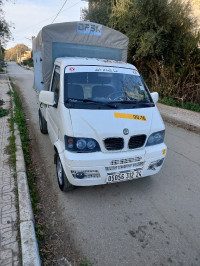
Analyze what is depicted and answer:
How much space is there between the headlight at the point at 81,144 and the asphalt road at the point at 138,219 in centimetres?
91

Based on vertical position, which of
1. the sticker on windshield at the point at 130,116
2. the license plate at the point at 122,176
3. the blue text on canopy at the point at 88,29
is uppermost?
the blue text on canopy at the point at 88,29

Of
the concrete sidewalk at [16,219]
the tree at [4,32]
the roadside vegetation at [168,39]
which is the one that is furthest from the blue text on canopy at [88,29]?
the tree at [4,32]

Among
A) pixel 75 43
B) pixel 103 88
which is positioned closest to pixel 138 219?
pixel 103 88

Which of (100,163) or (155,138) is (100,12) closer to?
(155,138)

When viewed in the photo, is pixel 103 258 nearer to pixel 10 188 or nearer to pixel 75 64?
pixel 10 188

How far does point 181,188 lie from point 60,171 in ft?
7.12

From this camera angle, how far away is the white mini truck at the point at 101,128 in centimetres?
271

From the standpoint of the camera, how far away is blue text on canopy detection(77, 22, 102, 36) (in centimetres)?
477

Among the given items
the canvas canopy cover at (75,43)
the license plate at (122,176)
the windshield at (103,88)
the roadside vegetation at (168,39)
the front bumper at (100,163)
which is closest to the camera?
the front bumper at (100,163)

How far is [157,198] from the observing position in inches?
127

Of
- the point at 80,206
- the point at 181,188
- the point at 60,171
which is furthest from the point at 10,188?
the point at 181,188

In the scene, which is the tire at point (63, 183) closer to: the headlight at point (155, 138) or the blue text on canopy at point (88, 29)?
the headlight at point (155, 138)

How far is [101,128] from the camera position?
107 inches

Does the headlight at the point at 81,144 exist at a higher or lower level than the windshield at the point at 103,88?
lower
